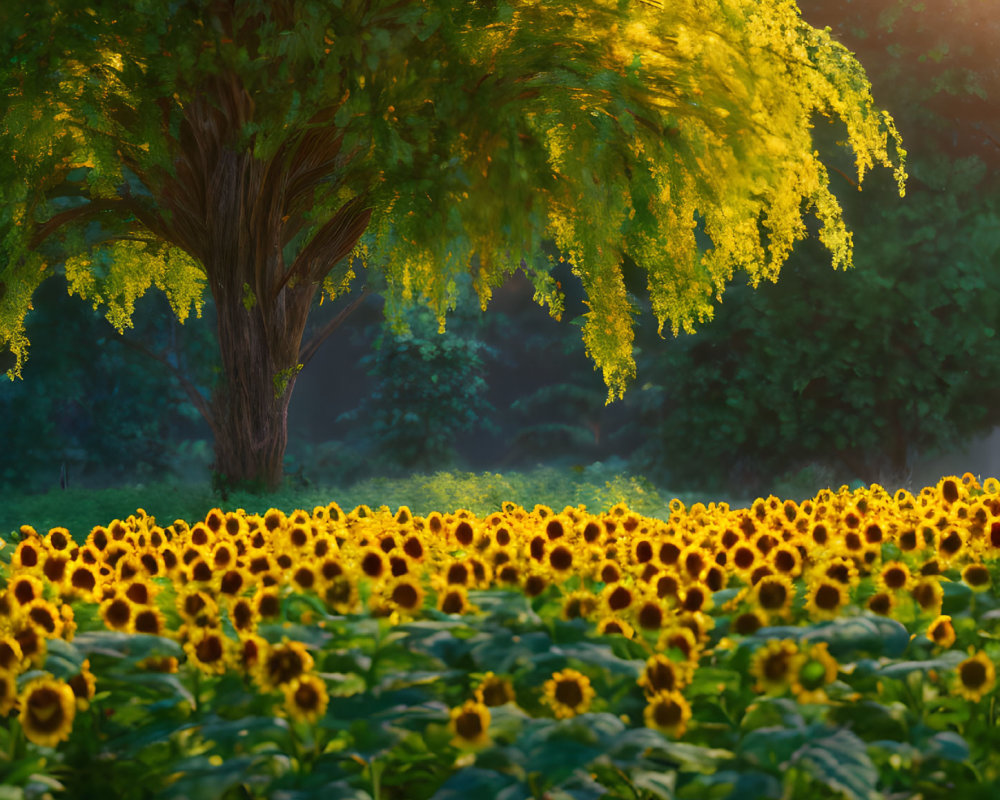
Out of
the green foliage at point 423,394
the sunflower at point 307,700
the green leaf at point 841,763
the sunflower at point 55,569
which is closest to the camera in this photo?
the green leaf at point 841,763

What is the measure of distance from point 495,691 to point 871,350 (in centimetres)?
1574

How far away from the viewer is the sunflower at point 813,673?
2.60m

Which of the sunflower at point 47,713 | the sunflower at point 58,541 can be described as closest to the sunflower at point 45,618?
the sunflower at point 47,713

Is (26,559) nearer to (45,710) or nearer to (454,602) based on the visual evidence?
(45,710)

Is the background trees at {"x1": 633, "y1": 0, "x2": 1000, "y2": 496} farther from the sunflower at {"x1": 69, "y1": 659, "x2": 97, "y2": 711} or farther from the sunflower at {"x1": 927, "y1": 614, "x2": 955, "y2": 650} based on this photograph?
the sunflower at {"x1": 69, "y1": 659, "x2": 97, "y2": 711}

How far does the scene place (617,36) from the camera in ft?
25.7

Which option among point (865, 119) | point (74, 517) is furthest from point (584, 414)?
point (865, 119)

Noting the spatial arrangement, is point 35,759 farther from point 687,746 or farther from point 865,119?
point 865,119

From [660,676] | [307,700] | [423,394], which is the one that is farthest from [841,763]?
[423,394]

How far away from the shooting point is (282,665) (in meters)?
2.64

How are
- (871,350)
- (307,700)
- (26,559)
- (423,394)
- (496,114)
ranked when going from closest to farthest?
(307,700) < (26,559) < (496,114) < (871,350) < (423,394)

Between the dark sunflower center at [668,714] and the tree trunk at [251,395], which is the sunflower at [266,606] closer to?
the dark sunflower center at [668,714]

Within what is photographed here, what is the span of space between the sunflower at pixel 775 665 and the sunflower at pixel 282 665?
3.79ft

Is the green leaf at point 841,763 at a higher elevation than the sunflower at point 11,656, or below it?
below
